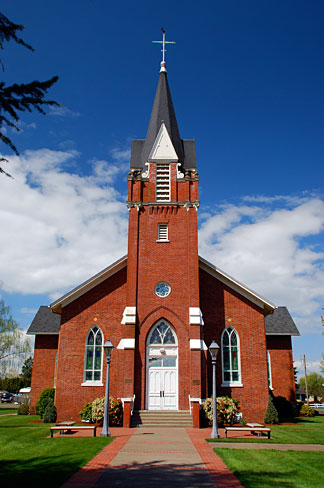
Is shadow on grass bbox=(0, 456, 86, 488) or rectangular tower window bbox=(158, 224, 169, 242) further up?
rectangular tower window bbox=(158, 224, 169, 242)

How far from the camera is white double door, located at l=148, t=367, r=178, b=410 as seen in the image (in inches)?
829

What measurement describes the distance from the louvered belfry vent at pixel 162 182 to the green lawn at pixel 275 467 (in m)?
14.4

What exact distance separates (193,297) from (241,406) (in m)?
6.24

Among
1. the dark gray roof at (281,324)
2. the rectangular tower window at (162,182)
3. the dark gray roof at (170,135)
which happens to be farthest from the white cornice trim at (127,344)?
the dark gray roof at (281,324)

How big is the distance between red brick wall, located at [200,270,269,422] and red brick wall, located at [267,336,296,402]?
725 cm

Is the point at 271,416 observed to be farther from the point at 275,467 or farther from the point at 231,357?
the point at 275,467

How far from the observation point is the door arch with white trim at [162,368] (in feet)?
69.3

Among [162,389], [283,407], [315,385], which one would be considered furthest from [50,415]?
[315,385]

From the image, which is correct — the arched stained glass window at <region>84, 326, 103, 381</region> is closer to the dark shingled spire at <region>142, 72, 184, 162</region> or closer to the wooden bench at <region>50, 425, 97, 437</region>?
the wooden bench at <region>50, 425, 97, 437</region>

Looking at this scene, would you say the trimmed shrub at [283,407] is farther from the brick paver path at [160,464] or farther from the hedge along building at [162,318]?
the brick paver path at [160,464]

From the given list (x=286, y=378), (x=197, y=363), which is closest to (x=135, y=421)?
(x=197, y=363)

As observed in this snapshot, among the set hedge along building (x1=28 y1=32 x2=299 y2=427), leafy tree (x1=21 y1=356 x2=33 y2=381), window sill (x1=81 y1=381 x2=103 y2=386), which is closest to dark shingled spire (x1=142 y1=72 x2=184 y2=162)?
hedge along building (x1=28 y1=32 x2=299 y2=427)

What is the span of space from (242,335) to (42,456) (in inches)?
551

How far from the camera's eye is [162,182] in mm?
24562
